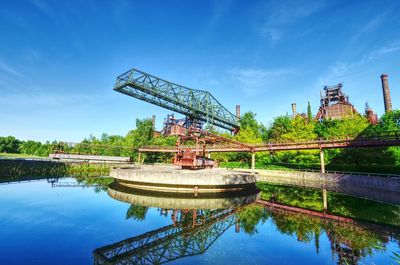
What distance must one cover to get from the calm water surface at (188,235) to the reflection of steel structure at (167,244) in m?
0.03

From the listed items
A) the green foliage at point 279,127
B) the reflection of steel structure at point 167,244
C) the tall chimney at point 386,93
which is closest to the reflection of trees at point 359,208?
the reflection of steel structure at point 167,244

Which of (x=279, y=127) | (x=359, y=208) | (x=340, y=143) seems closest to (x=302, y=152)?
(x=340, y=143)

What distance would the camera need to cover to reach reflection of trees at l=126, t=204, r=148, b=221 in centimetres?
1068

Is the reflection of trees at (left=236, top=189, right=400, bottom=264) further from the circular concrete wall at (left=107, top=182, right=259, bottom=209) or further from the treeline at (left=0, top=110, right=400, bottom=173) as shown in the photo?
the treeline at (left=0, top=110, right=400, bottom=173)

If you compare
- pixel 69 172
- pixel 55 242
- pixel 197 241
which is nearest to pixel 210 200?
pixel 197 241

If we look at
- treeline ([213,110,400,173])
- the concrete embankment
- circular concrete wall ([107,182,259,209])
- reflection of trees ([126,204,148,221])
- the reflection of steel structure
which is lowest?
A: the reflection of steel structure

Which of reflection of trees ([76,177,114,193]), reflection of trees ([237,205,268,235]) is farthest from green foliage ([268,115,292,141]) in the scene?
reflection of trees ([76,177,114,193])

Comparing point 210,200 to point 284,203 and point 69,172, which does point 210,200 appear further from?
point 69,172

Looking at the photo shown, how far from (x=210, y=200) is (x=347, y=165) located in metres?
28.1

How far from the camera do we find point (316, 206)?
1441cm

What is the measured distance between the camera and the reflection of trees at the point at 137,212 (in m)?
10.7

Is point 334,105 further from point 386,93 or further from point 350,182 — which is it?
point 350,182

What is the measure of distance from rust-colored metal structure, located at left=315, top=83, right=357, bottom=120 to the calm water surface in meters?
54.5

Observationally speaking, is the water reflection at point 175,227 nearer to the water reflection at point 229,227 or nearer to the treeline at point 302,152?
the water reflection at point 229,227
